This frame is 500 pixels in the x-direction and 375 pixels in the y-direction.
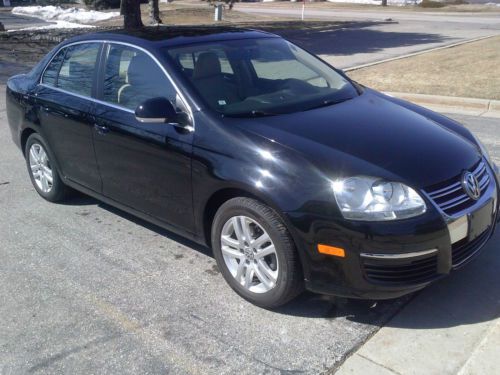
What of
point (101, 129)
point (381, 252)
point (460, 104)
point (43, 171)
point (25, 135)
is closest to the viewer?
point (381, 252)

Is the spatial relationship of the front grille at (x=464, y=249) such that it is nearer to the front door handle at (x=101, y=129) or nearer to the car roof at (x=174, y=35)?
the car roof at (x=174, y=35)

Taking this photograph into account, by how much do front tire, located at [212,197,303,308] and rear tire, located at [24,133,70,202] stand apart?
90.3 inches

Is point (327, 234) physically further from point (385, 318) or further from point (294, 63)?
point (294, 63)

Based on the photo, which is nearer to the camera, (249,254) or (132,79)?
(249,254)

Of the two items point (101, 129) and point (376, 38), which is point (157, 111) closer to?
point (101, 129)

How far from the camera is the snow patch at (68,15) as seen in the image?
1350 inches

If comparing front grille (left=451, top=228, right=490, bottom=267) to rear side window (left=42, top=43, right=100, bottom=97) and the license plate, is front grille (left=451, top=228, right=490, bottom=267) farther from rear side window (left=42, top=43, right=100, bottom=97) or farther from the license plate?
rear side window (left=42, top=43, right=100, bottom=97)

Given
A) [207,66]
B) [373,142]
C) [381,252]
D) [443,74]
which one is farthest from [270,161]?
[443,74]

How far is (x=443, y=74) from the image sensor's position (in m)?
11.7

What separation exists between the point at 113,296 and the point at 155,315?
0.41 metres

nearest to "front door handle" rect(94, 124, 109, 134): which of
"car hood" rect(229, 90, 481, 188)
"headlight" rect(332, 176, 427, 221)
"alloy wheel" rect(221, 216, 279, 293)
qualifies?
"car hood" rect(229, 90, 481, 188)

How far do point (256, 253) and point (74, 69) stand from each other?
103 inches

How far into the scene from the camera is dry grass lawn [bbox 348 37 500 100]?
10266 millimetres

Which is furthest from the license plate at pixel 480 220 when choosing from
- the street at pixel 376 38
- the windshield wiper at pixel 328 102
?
the street at pixel 376 38
